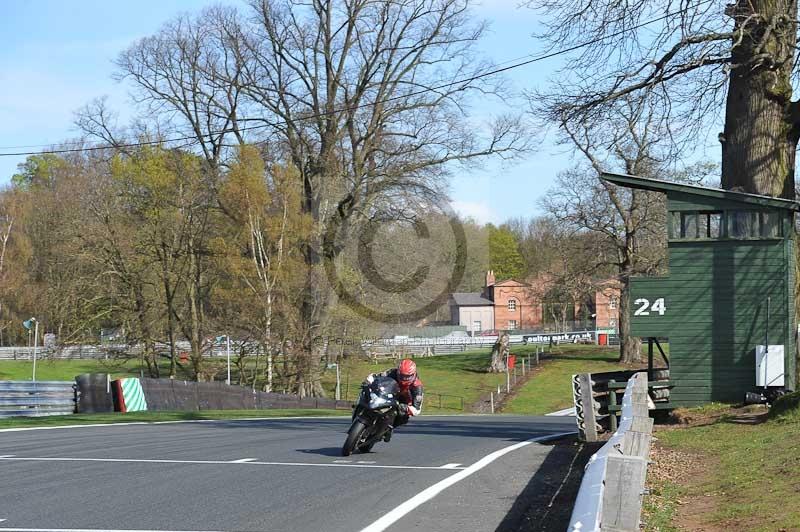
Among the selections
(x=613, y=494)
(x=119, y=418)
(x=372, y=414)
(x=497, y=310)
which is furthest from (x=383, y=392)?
(x=497, y=310)

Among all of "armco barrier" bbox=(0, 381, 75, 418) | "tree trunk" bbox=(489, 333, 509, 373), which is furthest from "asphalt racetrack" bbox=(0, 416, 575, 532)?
"tree trunk" bbox=(489, 333, 509, 373)

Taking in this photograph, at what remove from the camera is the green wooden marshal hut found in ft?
68.1

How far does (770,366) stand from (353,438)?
1050 centimetres

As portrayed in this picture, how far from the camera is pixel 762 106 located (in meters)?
20.0

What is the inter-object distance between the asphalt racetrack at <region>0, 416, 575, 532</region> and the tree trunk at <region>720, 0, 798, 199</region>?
7689 millimetres

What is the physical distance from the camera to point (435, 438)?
18.1 metres

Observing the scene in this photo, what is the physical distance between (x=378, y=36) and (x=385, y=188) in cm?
772

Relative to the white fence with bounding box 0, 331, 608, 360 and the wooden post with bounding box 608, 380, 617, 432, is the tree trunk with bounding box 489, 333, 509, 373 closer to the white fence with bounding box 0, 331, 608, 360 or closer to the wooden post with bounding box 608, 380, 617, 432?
the white fence with bounding box 0, 331, 608, 360

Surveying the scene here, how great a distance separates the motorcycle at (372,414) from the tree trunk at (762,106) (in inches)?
385

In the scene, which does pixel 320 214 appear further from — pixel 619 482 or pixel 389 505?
pixel 619 482

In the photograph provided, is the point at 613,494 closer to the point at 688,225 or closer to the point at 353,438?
the point at 353,438

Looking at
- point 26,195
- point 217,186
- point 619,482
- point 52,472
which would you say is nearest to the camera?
point 619,482

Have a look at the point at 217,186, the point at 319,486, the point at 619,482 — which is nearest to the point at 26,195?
the point at 217,186

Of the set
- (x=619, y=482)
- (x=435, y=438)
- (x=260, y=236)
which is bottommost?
(x=435, y=438)
